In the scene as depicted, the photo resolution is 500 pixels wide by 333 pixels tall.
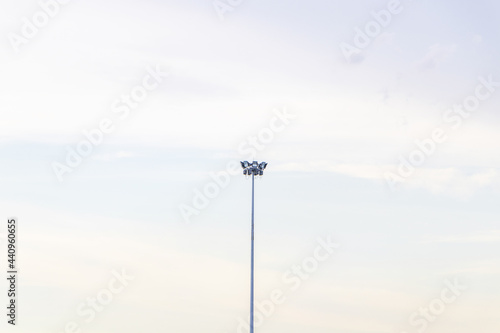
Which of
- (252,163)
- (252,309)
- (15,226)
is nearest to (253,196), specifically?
(252,163)

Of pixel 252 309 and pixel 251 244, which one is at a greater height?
pixel 251 244

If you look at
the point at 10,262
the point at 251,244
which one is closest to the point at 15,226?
the point at 10,262

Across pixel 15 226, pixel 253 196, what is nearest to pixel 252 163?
pixel 253 196

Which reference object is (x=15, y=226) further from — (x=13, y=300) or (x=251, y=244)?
(x=251, y=244)

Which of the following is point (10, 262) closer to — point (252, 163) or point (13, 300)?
point (13, 300)

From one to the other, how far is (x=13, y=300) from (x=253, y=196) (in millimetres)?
21955

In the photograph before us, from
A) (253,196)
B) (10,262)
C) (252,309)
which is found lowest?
(252,309)

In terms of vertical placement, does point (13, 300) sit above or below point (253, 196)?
Result: below

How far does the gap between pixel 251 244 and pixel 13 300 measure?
810 inches

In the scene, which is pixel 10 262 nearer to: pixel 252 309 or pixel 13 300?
pixel 13 300

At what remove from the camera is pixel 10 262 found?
60969mm

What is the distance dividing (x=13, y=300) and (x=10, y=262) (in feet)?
11.7

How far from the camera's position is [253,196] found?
198 ft

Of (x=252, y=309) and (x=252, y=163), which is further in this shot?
(x=252, y=163)
